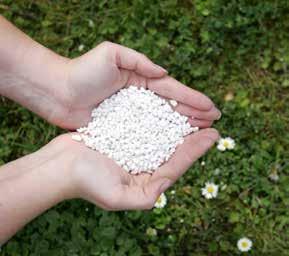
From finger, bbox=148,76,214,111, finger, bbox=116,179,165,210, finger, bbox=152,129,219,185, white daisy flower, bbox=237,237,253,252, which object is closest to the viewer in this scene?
finger, bbox=116,179,165,210

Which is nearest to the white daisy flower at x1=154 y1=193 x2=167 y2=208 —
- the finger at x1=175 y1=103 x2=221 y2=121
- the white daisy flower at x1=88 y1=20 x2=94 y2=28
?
the finger at x1=175 y1=103 x2=221 y2=121

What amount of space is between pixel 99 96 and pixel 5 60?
1.33 ft

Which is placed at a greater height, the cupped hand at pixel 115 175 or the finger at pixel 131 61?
the finger at pixel 131 61

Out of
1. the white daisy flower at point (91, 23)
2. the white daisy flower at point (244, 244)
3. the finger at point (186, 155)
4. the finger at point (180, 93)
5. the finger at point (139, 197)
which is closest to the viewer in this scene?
the finger at point (139, 197)

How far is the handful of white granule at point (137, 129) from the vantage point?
226cm

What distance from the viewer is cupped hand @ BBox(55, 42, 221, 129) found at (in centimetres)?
220

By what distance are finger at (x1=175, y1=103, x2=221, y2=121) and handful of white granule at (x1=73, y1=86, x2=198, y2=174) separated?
22mm

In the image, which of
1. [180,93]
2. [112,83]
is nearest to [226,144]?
[180,93]

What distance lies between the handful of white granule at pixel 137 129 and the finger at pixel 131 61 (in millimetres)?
121

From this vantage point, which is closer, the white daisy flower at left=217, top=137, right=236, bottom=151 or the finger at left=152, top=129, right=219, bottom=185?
the finger at left=152, top=129, right=219, bottom=185

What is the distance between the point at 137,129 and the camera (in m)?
2.32

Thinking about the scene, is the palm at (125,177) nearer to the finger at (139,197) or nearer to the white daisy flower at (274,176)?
the finger at (139,197)

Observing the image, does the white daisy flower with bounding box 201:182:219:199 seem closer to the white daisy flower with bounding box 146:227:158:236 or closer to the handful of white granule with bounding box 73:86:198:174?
the white daisy flower with bounding box 146:227:158:236

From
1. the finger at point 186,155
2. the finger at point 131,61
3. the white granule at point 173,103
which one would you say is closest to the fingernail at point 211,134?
the finger at point 186,155
